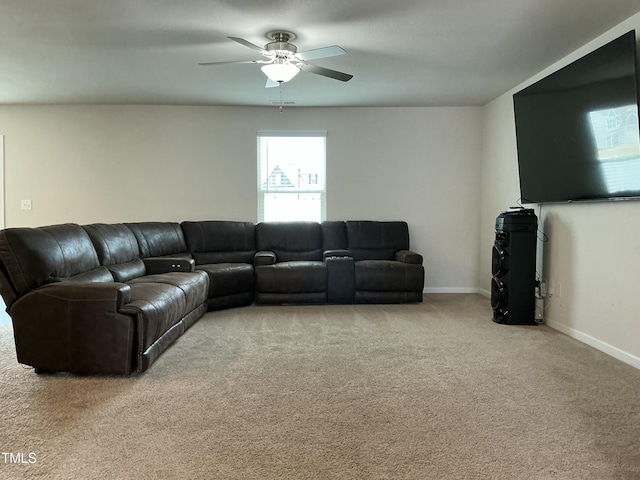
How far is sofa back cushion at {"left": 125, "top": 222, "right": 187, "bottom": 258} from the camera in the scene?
15.5ft

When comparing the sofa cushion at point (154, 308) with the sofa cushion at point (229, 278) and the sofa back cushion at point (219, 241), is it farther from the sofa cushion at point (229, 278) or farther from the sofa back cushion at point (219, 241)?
the sofa back cushion at point (219, 241)

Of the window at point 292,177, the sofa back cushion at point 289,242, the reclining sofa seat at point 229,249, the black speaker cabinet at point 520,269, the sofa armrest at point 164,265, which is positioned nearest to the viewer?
the black speaker cabinet at point 520,269

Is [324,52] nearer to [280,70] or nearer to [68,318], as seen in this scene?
[280,70]

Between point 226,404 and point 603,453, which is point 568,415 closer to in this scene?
point 603,453

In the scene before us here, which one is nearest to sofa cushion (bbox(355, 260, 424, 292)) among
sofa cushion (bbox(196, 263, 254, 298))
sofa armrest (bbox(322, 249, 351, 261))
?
sofa armrest (bbox(322, 249, 351, 261))

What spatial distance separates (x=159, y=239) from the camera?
502cm

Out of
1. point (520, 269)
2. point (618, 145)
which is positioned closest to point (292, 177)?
point (520, 269)

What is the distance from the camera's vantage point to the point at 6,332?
3848mm

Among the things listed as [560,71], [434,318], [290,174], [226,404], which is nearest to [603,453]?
[226,404]

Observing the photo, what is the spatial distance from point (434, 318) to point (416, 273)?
2.64ft

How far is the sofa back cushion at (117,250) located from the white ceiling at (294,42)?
5.27ft

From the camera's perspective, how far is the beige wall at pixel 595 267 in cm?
321

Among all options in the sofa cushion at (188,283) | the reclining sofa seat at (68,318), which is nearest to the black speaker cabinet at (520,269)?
the sofa cushion at (188,283)

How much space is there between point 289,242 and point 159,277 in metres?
2.11
